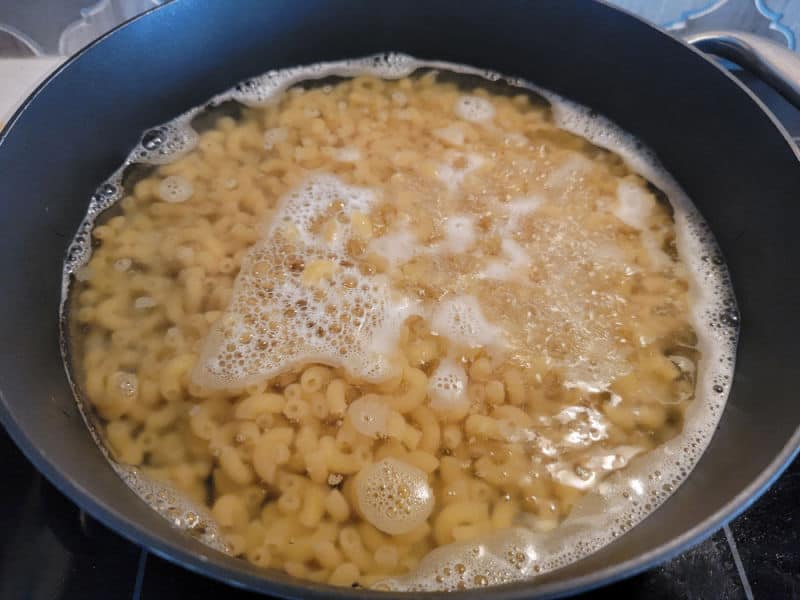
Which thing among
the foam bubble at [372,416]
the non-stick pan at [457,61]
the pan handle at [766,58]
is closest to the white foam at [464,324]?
the foam bubble at [372,416]

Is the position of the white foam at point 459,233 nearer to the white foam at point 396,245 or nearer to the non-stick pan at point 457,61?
the white foam at point 396,245

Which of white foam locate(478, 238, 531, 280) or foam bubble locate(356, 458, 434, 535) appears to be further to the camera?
white foam locate(478, 238, 531, 280)

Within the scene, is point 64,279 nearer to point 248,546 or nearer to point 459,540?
point 248,546

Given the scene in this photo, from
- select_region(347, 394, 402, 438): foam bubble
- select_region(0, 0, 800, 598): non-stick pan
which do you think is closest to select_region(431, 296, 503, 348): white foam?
select_region(347, 394, 402, 438): foam bubble

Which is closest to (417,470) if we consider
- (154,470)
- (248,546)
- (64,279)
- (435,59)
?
(248,546)

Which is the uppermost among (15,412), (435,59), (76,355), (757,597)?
(435,59)

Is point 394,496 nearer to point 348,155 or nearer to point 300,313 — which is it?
point 300,313

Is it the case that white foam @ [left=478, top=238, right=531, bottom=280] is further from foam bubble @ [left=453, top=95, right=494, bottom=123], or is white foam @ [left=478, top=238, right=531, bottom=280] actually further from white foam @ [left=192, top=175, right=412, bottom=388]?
foam bubble @ [left=453, top=95, right=494, bottom=123]
